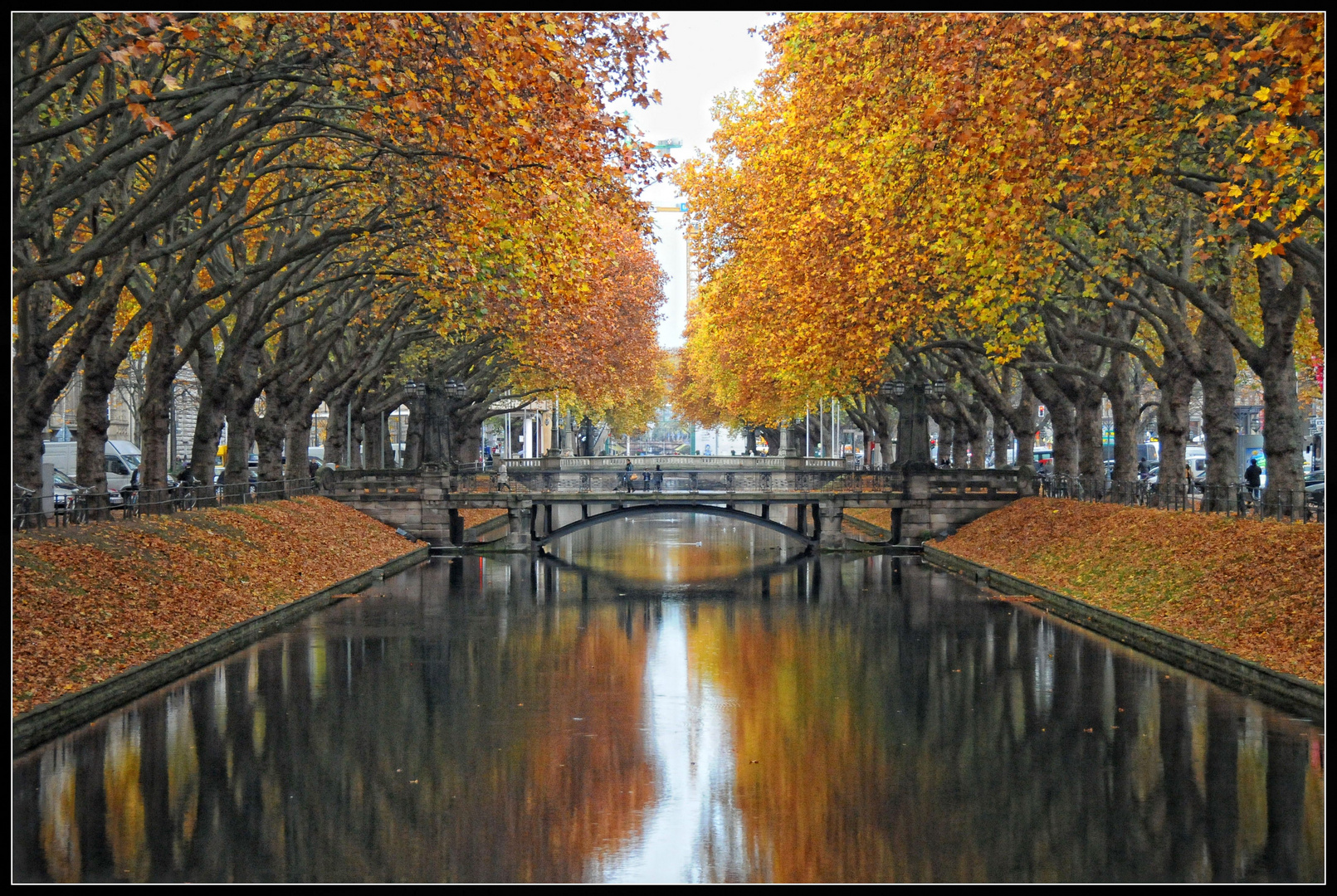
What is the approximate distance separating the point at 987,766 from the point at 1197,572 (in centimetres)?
1206

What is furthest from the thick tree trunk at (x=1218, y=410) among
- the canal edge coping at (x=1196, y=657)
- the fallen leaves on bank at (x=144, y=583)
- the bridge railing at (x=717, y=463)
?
the bridge railing at (x=717, y=463)

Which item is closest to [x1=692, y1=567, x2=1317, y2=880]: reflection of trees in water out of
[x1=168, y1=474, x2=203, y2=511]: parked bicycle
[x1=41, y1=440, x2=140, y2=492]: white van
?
[x1=168, y1=474, x2=203, y2=511]: parked bicycle

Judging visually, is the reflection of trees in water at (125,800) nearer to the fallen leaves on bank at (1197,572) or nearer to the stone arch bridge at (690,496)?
the fallen leaves on bank at (1197,572)

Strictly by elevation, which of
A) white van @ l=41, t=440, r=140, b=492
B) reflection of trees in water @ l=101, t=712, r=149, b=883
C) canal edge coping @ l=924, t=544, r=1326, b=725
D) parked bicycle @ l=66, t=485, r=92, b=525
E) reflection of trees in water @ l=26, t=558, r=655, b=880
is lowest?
reflection of trees in water @ l=26, t=558, r=655, b=880

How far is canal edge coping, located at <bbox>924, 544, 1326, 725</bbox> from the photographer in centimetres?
1563

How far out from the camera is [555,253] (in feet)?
68.6

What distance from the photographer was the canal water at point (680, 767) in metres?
9.89

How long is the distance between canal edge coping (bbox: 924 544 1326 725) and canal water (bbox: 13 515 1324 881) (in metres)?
0.44

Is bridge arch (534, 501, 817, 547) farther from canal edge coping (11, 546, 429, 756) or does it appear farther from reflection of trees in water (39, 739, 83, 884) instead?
reflection of trees in water (39, 739, 83, 884)

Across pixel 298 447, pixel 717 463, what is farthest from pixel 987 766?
pixel 717 463

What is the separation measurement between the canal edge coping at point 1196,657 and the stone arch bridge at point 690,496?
14.3 m

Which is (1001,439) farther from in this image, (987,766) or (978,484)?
(987,766)

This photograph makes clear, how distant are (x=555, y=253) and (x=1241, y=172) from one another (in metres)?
10.3
